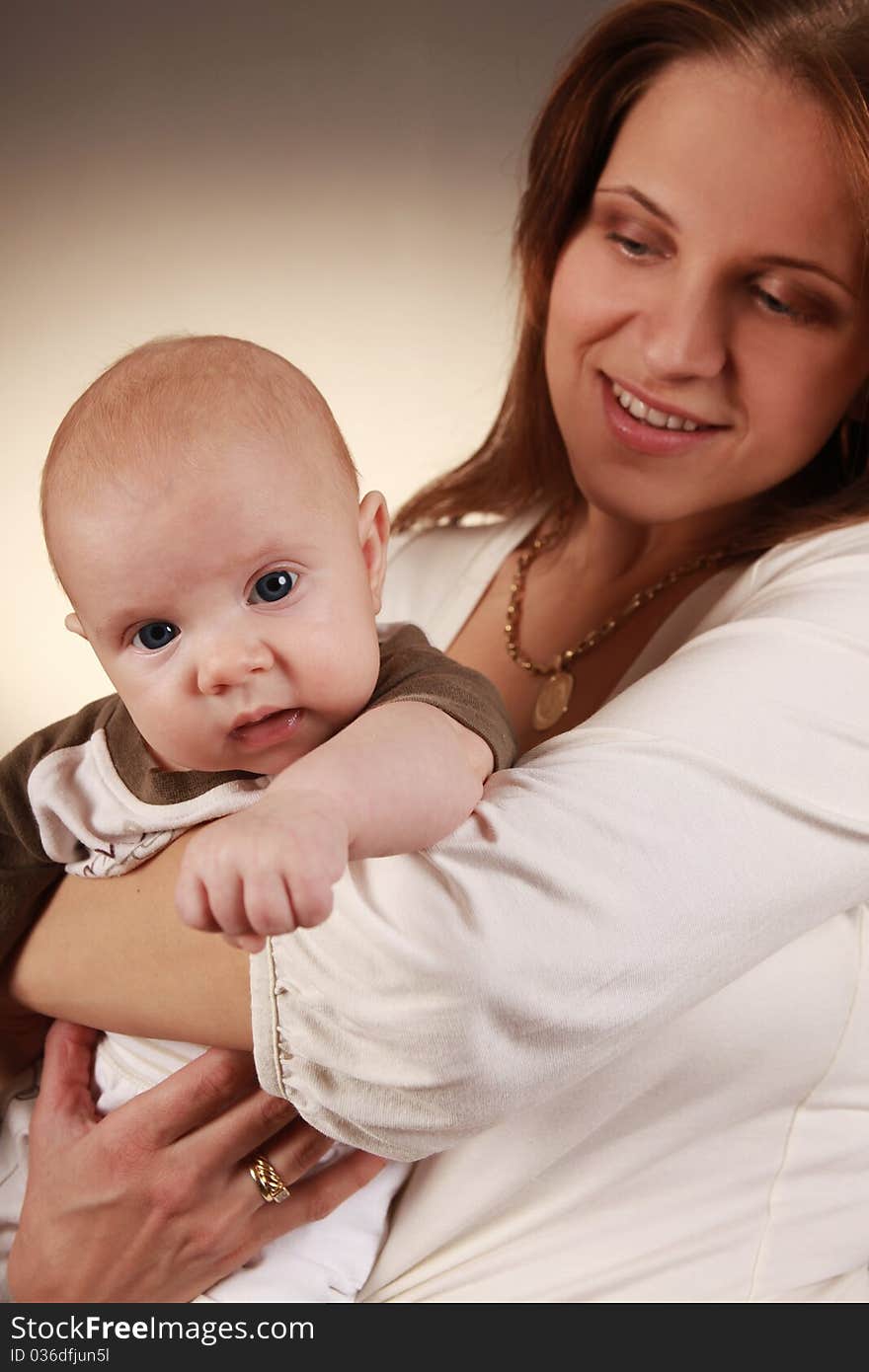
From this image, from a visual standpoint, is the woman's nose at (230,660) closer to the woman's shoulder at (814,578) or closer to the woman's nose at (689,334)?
the woman's shoulder at (814,578)

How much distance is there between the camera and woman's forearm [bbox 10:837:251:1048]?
1.20m

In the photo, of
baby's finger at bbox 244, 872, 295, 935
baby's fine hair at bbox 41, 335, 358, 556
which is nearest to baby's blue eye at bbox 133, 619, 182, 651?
baby's fine hair at bbox 41, 335, 358, 556

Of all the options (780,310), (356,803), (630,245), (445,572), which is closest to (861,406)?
(780,310)

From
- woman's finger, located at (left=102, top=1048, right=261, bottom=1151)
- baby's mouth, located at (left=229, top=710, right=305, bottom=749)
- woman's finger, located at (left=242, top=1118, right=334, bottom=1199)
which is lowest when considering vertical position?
woman's finger, located at (left=242, top=1118, right=334, bottom=1199)

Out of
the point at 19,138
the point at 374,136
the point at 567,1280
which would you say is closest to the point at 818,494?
the point at 567,1280

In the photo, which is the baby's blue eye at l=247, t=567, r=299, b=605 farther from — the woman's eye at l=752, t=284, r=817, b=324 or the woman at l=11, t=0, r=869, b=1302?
the woman's eye at l=752, t=284, r=817, b=324

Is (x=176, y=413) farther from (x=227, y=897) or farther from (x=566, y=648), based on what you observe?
Result: (x=566, y=648)

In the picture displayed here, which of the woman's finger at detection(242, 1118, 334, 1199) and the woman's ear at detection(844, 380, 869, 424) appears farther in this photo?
the woman's ear at detection(844, 380, 869, 424)

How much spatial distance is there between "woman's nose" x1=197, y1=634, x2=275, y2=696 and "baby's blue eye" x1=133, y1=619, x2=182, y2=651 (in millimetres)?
50

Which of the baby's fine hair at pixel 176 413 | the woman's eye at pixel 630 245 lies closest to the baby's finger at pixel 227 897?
the baby's fine hair at pixel 176 413

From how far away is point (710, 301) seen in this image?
144cm
